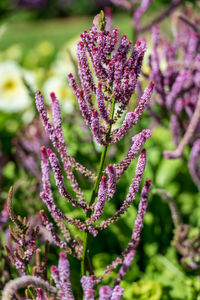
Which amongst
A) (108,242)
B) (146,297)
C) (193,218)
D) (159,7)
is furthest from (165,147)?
(159,7)

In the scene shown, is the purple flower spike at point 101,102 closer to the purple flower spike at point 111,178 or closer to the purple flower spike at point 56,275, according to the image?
the purple flower spike at point 111,178

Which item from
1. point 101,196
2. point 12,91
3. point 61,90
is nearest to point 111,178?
point 101,196

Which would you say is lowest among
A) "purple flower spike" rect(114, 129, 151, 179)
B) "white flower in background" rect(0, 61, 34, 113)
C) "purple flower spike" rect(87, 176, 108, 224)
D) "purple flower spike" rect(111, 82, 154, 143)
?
"white flower in background" rect(0, 61, 34, 113)

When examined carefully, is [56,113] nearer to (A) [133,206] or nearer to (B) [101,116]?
(B) [101,116]

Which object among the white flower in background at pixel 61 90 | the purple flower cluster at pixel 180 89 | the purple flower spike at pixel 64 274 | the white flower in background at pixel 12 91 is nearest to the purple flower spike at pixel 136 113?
the purple flower spike at pixel 64 274

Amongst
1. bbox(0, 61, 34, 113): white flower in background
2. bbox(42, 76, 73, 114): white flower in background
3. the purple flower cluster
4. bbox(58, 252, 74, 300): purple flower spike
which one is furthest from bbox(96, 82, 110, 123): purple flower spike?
bbox(0, 61, 34, 113): white flower in background

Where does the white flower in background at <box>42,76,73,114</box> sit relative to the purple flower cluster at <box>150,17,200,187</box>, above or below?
below

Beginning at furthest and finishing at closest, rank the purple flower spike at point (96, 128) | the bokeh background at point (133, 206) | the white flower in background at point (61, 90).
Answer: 1. the white flower in background at point (61, 90)
2. the bokeh background at point (133, 206)
3. the purple flower spike at point (96, 128)

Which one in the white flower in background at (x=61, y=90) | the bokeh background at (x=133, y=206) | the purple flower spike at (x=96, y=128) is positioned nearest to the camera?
the purple flower spike at (x=96, y=128)

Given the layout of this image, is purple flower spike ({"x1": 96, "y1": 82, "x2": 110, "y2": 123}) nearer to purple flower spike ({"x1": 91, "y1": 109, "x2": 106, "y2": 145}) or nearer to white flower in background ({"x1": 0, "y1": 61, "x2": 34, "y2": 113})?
purple flower spike ({"x1": 91, "y1": 109, "x2": 106, "y2": 145})
